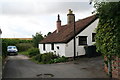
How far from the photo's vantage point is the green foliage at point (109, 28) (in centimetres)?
631

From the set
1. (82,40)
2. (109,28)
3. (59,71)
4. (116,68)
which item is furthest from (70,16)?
(109,28)

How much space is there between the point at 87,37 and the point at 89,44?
1014mm

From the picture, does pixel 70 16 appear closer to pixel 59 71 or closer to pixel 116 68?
pixel 59 71

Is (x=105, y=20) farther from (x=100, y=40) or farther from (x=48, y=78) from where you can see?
(x=48, y=78)

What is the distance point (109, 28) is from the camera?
767 cm

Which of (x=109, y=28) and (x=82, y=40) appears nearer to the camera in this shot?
(x=109, y=28)

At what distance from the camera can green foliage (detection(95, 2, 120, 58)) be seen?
20.7ft

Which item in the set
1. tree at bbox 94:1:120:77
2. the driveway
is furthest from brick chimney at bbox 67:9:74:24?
tree at bbox 94:1:120:77

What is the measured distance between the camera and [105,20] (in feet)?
26.3

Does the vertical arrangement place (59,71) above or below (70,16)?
below

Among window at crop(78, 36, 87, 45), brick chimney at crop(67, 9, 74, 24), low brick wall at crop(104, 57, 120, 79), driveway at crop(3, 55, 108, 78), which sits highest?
brick chimney at crop(67, 9, 74, 24)

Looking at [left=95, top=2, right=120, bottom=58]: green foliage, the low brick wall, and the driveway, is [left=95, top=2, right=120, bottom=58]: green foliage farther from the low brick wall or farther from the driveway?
the driveway

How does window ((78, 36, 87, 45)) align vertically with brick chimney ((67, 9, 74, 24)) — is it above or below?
below

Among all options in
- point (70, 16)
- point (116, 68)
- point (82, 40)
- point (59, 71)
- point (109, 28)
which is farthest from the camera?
point (70, 16)
